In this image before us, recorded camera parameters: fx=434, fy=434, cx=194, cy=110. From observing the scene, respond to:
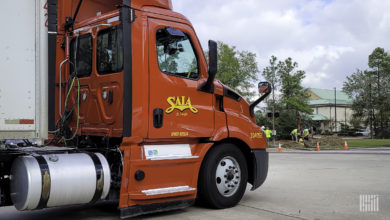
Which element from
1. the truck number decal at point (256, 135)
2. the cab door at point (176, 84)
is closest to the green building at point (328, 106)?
the truck number decal at point (256, 135)

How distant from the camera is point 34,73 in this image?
17.2ft

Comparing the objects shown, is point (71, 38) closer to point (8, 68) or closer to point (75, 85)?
point (75, 85)

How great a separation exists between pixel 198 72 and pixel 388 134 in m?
56.0

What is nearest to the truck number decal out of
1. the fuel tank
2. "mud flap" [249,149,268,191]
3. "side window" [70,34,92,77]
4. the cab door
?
"mud flap" [249,149,268,191]

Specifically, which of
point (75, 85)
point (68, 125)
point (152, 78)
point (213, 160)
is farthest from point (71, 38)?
point (213, 160)

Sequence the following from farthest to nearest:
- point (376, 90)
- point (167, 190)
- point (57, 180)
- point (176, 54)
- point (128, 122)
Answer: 1. point (376, 90)
2. point (176, 54)
3. point (167, 190)
4. point (128, 122)
5. point (57, 180)

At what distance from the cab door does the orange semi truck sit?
2 centimetres

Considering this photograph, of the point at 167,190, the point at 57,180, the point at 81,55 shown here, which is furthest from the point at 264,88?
the point at 57,180

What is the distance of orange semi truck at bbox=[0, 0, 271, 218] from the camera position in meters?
5.21

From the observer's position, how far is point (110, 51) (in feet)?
20.9

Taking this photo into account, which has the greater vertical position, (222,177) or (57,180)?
(57,180)

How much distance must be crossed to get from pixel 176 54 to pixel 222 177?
6.68 feet

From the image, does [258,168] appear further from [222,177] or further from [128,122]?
[128,122]

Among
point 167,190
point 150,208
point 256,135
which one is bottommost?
point 150,208
